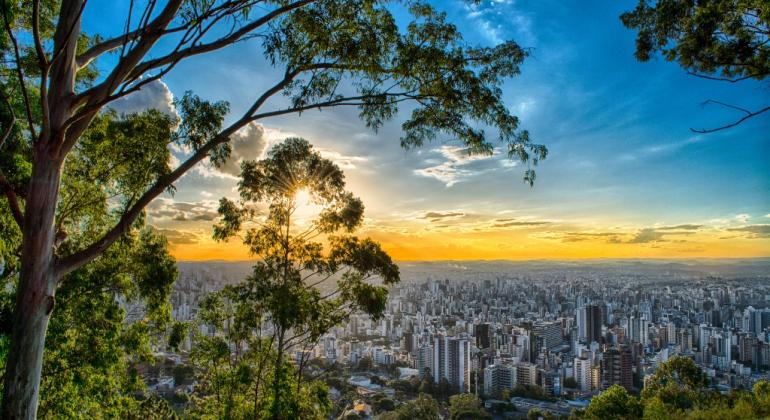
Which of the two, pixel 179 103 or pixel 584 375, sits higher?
pixel 179 103

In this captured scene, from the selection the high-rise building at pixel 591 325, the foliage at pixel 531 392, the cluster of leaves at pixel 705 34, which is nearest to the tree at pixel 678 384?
the cluster of leaves at pixel 705 34

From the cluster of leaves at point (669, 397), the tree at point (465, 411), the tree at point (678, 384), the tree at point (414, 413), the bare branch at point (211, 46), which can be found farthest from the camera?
the tree at point (465, 411)

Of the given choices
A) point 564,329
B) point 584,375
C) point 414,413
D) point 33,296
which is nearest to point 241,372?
point 33,296

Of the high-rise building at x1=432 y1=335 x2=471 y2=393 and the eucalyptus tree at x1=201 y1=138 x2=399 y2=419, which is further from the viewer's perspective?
the high-rise building at x1=432 y1=335 x2=471 y2=393

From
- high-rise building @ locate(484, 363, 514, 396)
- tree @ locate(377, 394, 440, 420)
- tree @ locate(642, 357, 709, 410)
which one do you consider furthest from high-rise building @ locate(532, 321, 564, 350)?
tree @ locate(642, 357, 709, 410)

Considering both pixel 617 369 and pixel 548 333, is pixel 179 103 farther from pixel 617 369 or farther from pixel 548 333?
pixel 548 333

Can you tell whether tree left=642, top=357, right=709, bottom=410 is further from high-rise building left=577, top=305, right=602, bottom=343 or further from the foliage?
high-rise building left=577, top=305, right=602, bottom=343

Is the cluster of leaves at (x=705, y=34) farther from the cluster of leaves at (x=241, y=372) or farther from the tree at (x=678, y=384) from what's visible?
the tree at (x=678, y=384)
